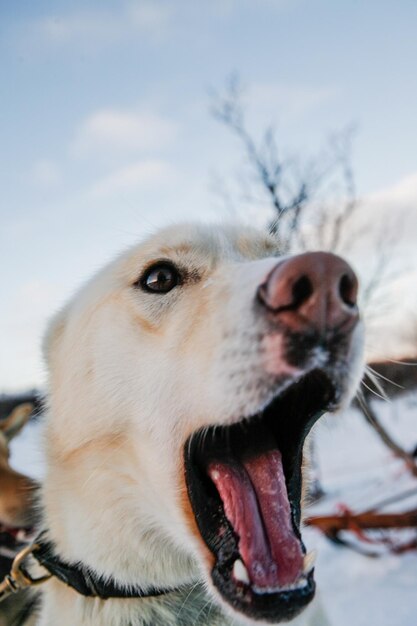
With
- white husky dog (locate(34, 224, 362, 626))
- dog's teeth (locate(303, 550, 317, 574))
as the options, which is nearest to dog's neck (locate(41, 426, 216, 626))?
white husky dog (locate(34, 224, 362, 626))

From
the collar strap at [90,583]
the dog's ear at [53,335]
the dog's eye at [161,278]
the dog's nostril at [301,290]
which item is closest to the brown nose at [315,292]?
the dog's nostril at [301,290]

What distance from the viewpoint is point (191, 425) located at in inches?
64.0

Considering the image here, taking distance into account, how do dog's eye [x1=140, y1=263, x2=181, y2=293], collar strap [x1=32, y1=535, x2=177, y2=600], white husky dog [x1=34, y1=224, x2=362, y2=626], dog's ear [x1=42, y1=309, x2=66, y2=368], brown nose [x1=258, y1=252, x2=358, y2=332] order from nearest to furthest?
brown nose [x1=258, y1=252, x2=358, y2=332] < white husky dog [x1=34, y1=224, x2=362, y2=626] < collar strap [x1=32, y1=535, x2=177, y2=600] < dog's eye [x1=140, y1=263, x2=181, y2=293] < dog's ear [x1=42, y1=309, x2=66, y2=368]

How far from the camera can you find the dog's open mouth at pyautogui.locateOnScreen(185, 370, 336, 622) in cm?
147

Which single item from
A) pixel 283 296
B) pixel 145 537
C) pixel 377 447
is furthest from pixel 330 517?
pixel 377 447

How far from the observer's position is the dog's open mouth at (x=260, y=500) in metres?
1.47

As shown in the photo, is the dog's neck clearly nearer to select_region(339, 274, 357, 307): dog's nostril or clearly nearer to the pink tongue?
the pink tongue

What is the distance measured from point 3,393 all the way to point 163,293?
1777 cm

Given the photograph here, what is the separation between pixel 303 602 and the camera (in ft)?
4.73

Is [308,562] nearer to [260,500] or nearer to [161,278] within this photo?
[260,500]

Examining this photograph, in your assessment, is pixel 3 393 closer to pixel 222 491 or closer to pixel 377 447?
pixel 377 447

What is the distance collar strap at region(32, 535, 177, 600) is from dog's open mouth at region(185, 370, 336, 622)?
1.31ft

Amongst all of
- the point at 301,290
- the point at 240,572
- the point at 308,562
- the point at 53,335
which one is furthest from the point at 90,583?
the point at 301,290

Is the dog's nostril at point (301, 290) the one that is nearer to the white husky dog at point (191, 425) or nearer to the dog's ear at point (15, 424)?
the white husky dog at point (191, 425)
